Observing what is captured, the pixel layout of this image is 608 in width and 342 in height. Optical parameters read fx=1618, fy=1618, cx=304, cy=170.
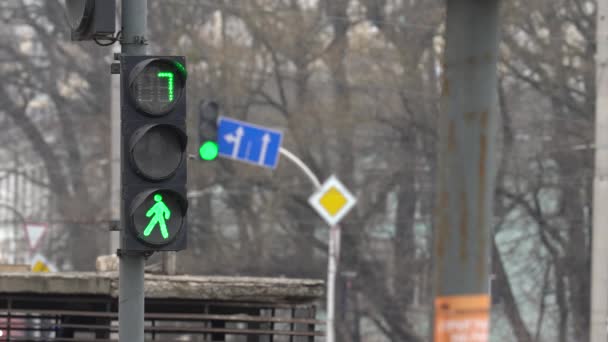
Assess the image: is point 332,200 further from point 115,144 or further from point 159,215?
point 159,215

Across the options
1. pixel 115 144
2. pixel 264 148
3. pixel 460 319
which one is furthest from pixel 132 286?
pixel 115 144

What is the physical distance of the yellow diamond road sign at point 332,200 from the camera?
90.9ft

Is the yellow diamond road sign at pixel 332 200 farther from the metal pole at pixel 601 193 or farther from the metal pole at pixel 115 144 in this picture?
the metal pole at pixel 601 193

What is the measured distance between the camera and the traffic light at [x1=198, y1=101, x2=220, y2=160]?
19.8 meters

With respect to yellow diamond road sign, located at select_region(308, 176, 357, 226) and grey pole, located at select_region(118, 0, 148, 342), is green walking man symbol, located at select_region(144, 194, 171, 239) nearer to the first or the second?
grey pole, located at select_region(118, 0, 148, 342)

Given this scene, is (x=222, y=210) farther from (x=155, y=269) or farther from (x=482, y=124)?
(x=482, y=124)

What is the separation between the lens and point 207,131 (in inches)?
797

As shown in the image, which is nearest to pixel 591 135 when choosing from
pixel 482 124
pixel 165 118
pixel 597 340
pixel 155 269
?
pixel 597 340

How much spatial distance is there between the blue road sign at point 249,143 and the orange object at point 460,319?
76.2 ft

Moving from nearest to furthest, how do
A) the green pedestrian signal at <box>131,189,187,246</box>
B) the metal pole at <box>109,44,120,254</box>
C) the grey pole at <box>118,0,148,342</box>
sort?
the green pedestrian signal at <box>131,189,187,246</box> < the grey pole at <box>118,0,148,342</box> < the metal pole at <box>109,44,120,254</box>

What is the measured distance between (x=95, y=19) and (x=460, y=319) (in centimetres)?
479

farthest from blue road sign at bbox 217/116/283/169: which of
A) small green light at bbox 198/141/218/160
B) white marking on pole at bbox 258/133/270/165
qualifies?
small green light at bbox 198/141/218/160

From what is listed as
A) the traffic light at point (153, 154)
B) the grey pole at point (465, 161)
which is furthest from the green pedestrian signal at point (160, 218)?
the grey pole at point (465, 161)

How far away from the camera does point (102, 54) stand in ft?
135
